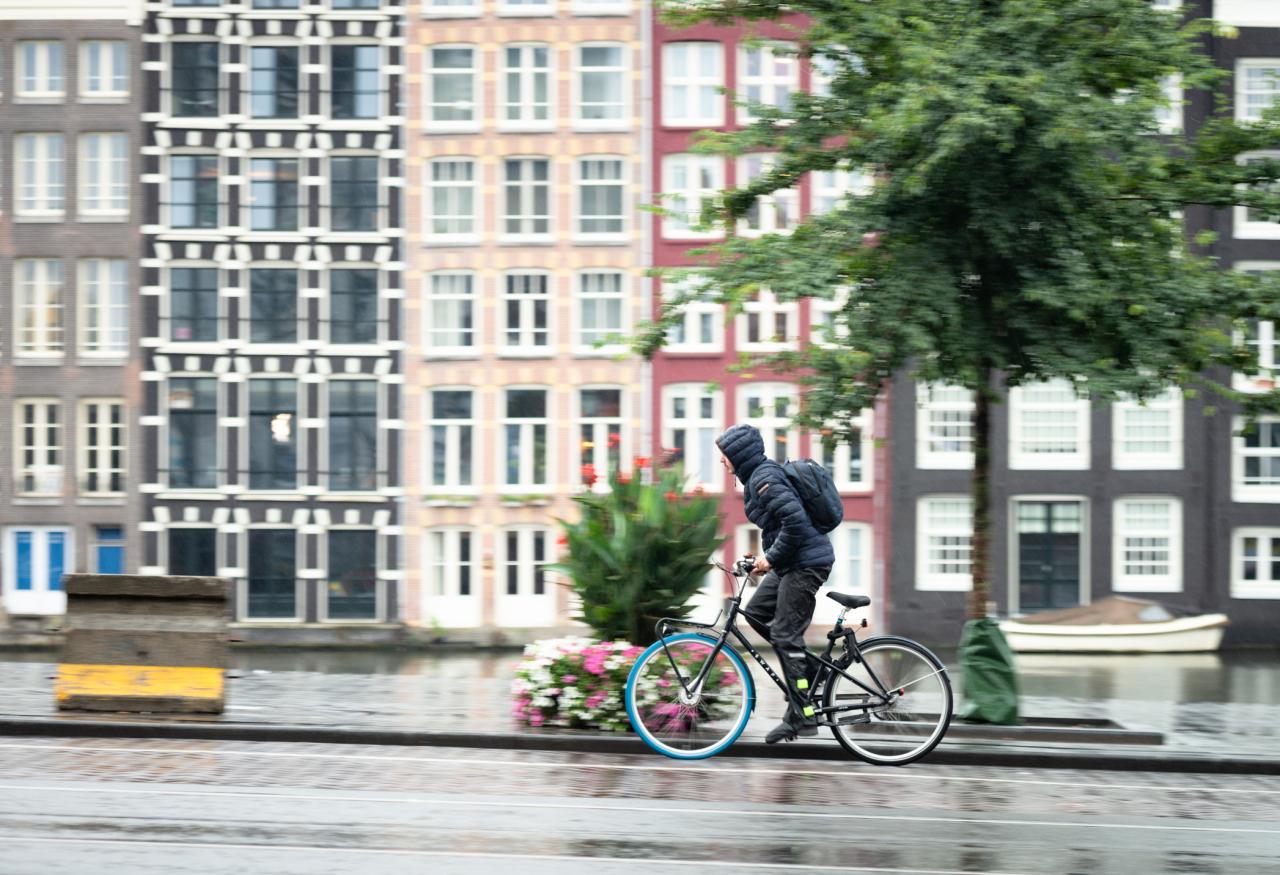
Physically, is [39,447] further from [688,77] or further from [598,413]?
[688,77]

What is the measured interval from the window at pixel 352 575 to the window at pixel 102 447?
597 cm

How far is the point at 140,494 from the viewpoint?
39.1 metres

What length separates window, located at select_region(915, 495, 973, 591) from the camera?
37562mm

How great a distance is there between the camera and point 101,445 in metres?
39.4

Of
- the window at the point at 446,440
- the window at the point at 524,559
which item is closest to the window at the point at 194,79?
the window at the point at 446,440

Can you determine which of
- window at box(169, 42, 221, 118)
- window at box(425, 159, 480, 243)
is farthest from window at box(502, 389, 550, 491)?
window at box(169, 42, 221, 118)

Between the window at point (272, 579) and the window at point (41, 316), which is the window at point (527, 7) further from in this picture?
the window at point (272, 579)

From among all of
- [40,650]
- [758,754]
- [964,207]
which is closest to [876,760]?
[758,754]

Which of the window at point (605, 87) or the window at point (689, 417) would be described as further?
the window at point (605, 87)

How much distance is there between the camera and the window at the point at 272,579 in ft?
128

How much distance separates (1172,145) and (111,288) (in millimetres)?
32840

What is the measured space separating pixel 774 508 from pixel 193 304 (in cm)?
3240

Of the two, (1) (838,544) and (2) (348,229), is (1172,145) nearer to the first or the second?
(1) (838,544)

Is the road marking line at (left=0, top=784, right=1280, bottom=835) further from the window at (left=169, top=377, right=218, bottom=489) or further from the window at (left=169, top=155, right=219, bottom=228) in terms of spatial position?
the window at (left=169, top=155, right=219, bottom=228)
